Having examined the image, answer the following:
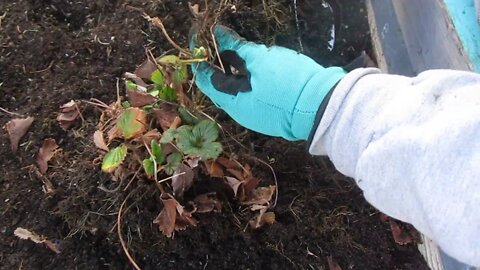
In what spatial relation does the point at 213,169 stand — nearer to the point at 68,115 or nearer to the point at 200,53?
the point at 200,53

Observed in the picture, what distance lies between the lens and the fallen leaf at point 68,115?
138 cm

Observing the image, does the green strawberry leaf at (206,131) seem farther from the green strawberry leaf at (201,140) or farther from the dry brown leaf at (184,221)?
the dry brown leaf at (184,221)

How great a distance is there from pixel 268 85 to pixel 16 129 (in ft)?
2.26

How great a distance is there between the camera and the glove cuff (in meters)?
0.97

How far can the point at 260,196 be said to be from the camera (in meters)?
1.25

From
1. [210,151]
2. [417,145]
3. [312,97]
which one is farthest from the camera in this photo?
[210,151]

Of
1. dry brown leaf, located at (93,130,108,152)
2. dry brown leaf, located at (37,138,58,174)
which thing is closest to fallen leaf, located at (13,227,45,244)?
dry brown leaf, located at (37,138,58,174)

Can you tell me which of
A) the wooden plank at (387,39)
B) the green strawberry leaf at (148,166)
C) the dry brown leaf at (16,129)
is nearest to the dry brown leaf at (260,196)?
the green strawberry leaf at (148,166)

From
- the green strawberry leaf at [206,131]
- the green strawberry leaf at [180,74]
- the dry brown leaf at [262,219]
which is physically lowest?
the dry brown leaf at [262,219]

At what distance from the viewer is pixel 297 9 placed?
58.4 inches

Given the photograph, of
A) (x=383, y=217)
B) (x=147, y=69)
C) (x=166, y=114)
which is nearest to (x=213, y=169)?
(x=166, y=114)

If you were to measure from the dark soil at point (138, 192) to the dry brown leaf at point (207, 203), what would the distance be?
0.05 meters

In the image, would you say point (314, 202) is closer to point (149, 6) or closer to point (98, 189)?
point (98, 189)

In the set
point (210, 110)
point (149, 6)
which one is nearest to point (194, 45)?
point (210, 110)
